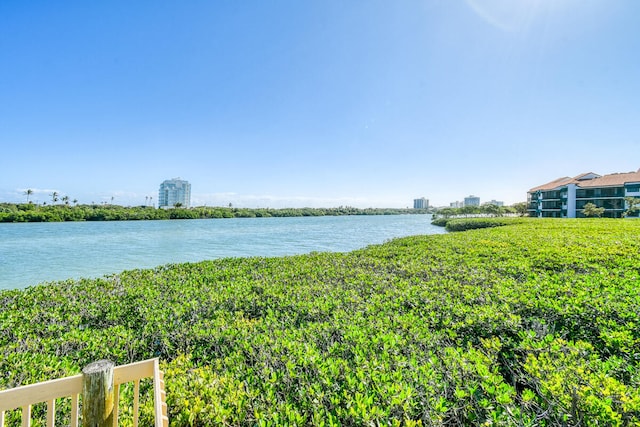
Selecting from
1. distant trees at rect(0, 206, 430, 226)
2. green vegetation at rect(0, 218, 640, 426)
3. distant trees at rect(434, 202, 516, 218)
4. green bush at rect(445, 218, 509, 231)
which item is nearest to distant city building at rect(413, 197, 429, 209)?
distant trees at rect(0, 206, 430, 226)

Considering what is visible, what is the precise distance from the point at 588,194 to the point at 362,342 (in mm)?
54536

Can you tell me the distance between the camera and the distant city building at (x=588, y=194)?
37.8m

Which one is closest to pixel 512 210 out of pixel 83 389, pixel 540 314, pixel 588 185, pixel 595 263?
pixel 588 185

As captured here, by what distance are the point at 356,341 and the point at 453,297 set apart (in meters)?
2.16

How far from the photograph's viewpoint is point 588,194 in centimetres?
4128

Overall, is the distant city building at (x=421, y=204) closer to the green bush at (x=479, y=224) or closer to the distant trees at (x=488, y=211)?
the distant trees at (x=488, y=211)

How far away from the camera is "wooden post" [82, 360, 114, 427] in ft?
5.10

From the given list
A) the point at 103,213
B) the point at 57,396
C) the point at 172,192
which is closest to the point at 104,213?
the point at 103,213

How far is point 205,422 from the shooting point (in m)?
2.10

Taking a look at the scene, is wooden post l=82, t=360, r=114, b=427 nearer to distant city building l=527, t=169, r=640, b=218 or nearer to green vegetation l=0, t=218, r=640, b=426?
green vegetation l=0, t=218, r=640, b=426

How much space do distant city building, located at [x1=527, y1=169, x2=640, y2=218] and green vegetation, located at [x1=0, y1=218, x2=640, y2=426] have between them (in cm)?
4438

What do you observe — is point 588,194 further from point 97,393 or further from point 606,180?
point 97,393

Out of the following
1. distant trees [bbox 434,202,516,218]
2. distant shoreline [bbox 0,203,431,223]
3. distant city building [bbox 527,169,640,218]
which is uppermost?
distant city building [bbox 527,169,640,218]

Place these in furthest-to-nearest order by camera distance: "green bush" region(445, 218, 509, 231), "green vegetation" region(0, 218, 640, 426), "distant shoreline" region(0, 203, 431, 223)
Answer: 1. "distant shoreline" region(0, 203, 431, 223)
2. "green bush" region(445, 218, 509, 231)
3. "green vegetation" region(0, 218, 640, 426)
